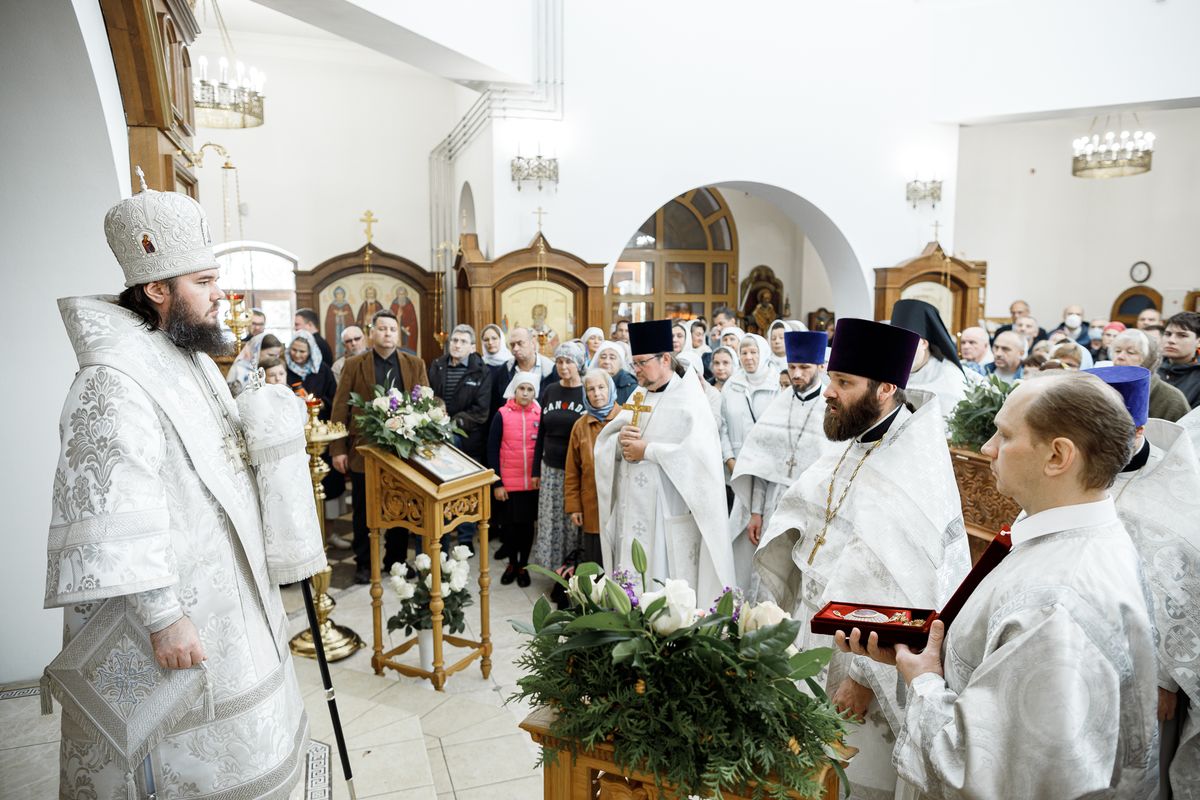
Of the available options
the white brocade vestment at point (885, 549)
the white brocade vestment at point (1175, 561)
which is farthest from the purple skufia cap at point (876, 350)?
the white brocade vestment at point (1175, 561)

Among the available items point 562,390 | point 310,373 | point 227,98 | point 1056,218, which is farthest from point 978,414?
point 1056,218

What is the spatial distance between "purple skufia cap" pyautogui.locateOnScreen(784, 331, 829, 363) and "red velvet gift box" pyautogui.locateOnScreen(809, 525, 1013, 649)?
286cm

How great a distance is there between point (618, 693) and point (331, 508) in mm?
6707

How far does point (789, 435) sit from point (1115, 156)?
35.2ft

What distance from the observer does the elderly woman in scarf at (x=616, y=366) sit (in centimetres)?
554

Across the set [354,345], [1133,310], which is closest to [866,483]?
[354,345]

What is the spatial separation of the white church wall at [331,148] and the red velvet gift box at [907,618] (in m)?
11.5

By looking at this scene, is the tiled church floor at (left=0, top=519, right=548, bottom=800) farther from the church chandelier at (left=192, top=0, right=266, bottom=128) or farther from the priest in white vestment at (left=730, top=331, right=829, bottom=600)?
the church chandelier at (left=192, top=0, right=266, bottom=128)

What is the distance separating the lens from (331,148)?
39.1ft

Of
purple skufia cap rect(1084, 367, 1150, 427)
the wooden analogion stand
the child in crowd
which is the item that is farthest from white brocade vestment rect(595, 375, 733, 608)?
purple skufia cap rect(1084, 367, 1150, 427)

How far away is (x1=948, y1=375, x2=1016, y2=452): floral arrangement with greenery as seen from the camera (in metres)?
3.97

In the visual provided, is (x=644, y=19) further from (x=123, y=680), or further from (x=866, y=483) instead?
(x=123, y=680)

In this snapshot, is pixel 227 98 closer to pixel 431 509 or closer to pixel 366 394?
pixel 366 394

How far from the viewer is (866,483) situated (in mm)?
2590
